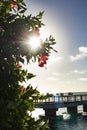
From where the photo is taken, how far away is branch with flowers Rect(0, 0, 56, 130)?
228 inches

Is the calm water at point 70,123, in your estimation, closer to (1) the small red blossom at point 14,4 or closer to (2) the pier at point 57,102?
(2) the pier at point 57,102

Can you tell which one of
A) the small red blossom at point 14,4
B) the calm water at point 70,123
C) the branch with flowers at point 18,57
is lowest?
the branch with flowers at point 18,57

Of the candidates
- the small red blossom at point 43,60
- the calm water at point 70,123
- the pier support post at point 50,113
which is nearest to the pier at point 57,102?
the pier support post at point 50,113

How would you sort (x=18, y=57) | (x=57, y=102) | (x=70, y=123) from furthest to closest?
(x=70, y=123) < (x=57, y=102) < (x=18, y=57)

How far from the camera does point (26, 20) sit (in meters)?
6.58

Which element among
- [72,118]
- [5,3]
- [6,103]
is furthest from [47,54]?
[72,118]

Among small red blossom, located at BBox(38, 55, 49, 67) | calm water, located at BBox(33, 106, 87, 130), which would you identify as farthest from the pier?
small red blossom, located at BBox(38, 55, 49, 67)

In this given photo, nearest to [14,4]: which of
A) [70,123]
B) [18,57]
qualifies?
[18,57]

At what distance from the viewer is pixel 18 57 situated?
6637 mm

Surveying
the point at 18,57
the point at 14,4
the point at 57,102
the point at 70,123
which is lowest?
the point at 18,57

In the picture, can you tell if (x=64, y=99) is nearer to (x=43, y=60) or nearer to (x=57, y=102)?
(x=57, y=102)

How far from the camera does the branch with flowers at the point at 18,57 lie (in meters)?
5.78

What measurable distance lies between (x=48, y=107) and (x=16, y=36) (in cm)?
5133

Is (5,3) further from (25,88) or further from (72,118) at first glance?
(72,118)
